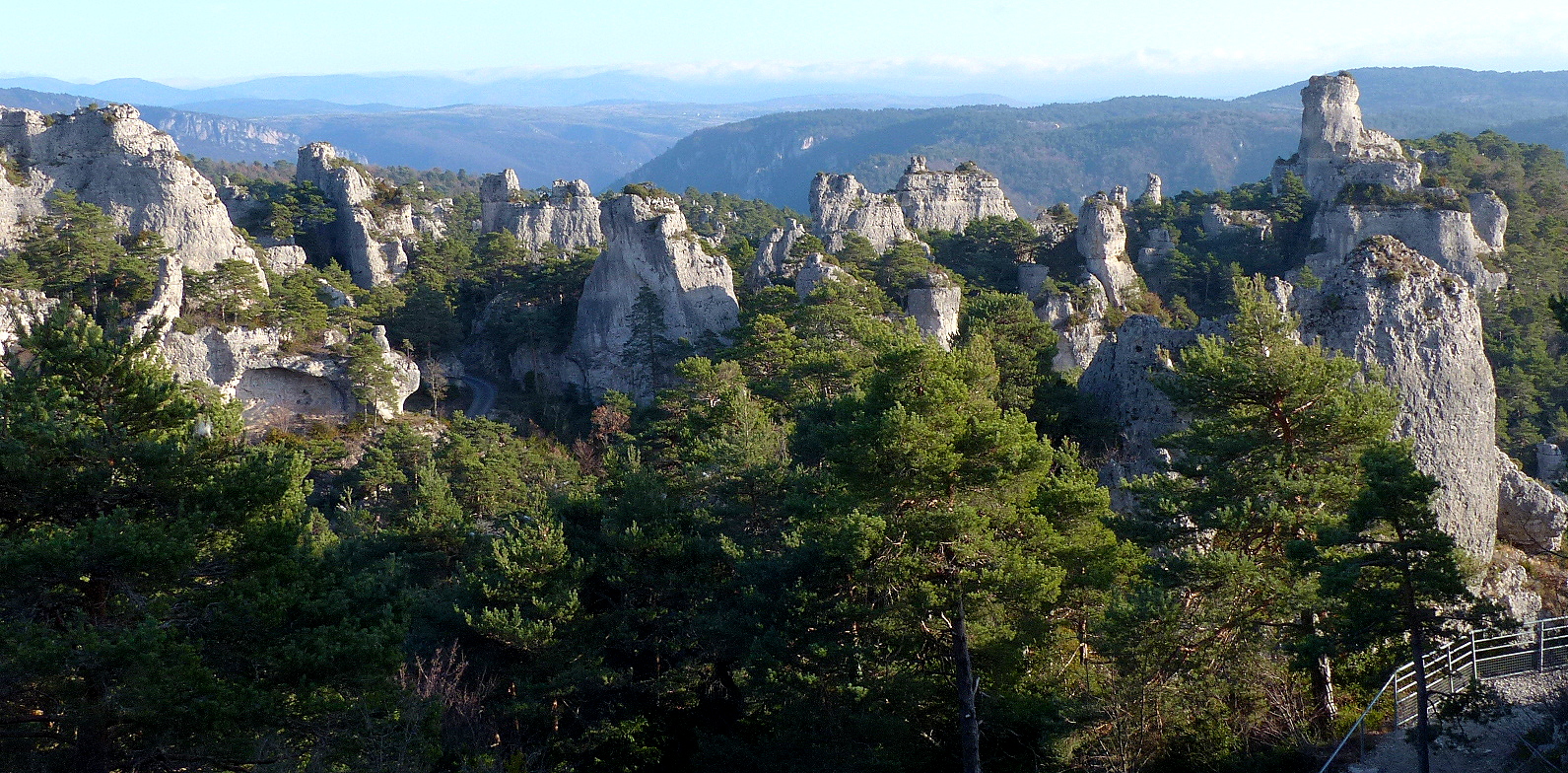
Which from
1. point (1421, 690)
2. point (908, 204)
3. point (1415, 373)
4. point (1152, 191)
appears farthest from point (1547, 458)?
point (908, 204)

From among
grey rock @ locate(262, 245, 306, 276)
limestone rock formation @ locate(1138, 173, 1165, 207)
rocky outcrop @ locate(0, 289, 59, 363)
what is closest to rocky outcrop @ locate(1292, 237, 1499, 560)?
rocky outcrop @ locate(0, 289, 59, 363)

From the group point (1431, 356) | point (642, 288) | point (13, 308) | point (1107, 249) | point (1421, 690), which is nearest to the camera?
point (1421, 690)

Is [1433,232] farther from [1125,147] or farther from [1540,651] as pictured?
[1125,147]

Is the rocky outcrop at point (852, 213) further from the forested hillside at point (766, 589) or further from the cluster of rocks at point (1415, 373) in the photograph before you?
the forested hillside at point (766, 589)

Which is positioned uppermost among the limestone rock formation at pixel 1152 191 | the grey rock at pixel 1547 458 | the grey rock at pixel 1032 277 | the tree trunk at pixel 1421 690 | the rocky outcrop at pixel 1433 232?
the limestone rock formation at pixel 1152 191

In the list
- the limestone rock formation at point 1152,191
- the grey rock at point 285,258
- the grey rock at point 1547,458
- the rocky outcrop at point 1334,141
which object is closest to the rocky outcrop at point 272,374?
the grey rock at point 285,258

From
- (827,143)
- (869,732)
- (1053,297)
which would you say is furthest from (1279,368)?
(827,143)
